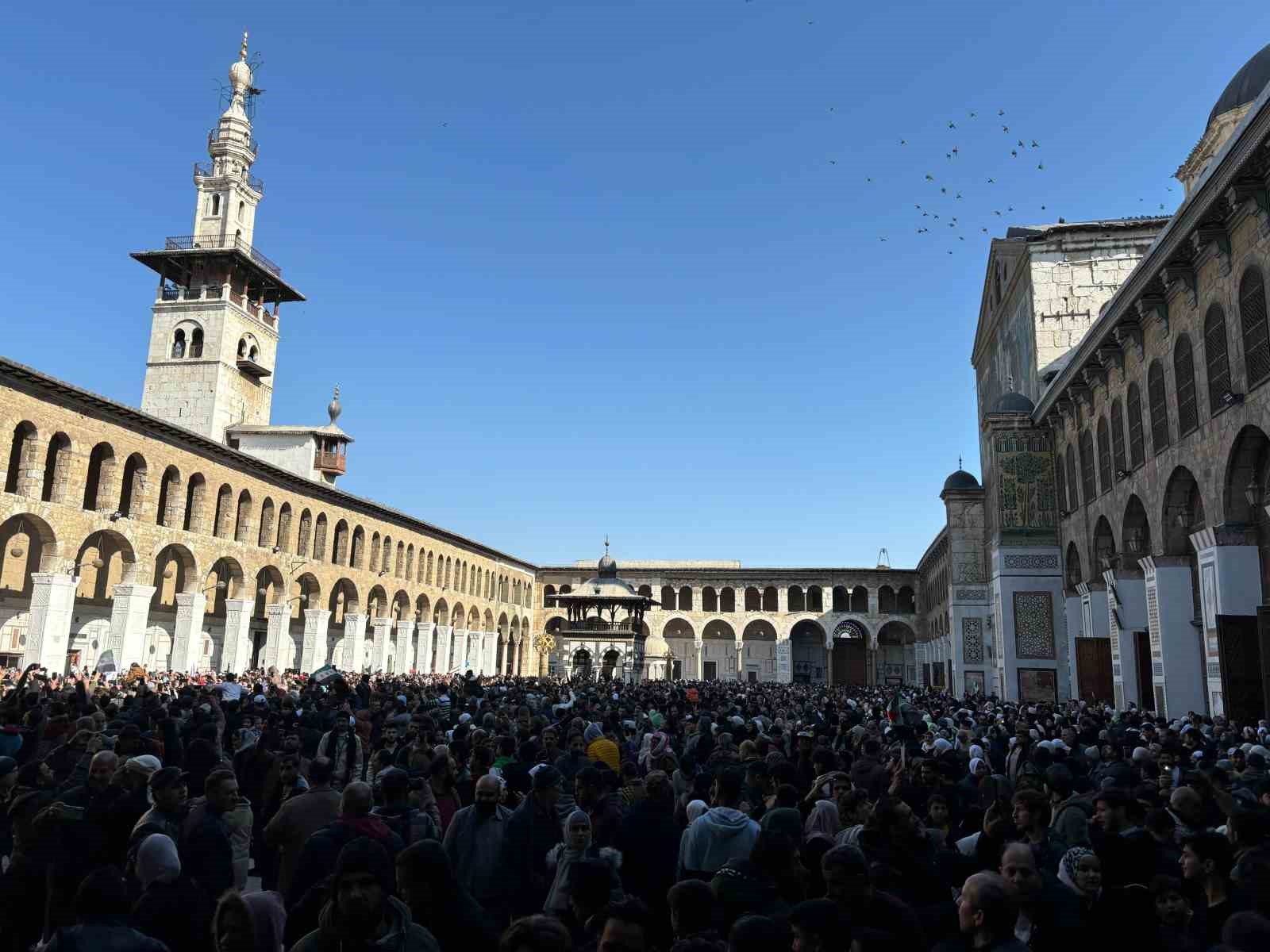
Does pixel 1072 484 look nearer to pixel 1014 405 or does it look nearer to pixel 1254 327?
pixel 1014 405

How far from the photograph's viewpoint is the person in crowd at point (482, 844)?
14.9 ft

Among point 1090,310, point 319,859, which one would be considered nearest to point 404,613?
point 1090,310

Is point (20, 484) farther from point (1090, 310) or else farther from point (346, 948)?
point (1090, 310)

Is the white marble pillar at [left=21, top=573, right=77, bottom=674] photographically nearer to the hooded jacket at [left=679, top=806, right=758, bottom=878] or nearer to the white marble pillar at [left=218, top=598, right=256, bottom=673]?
the white marble pillar at [left=218, top=598, right=256, bottom=673]

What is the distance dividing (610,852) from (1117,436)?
1807 cm

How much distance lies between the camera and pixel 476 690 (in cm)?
1873

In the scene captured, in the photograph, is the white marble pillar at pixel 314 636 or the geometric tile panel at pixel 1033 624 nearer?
the geometric tile panel at pixel 1033 624

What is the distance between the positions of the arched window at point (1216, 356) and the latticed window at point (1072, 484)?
8.20m

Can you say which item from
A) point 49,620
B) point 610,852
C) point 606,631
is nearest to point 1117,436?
point 610,852

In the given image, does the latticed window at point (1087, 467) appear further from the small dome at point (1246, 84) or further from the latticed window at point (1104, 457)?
the small dome at point (1246, 84)

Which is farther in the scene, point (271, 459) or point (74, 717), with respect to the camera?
point (271, 459)

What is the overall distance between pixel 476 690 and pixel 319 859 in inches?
593

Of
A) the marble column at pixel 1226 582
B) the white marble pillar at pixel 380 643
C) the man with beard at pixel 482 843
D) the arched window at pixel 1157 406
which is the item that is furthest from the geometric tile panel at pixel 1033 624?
the white marble pillar at pixel 380 643

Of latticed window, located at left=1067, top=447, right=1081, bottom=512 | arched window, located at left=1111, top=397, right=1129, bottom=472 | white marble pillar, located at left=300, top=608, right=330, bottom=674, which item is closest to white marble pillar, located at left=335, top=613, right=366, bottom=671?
white marble pillar, located at left=300, top=608, right=330, bottom=674
